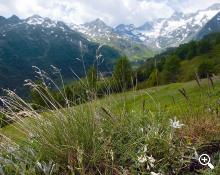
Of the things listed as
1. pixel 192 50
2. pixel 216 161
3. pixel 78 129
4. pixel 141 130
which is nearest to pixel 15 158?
pixel 78 129

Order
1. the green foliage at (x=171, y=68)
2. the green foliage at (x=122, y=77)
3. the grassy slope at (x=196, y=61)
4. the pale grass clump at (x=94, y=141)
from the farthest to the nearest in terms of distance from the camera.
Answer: the grassy slope at (x=196, y=61), the green foliage at (x=171, y=68), the green foliage at (x=122, y=77), the pale grass clump at (x=94, y=141)

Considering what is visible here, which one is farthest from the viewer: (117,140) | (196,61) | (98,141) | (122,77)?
(196,61)

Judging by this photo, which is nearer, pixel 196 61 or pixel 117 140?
pixel 117 140

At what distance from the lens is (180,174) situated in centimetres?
540

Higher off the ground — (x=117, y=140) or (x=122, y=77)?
(x=122, y=77)

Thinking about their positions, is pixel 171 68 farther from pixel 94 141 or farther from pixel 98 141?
pixel 94 141

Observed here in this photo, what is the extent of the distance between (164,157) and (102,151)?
0.76 m

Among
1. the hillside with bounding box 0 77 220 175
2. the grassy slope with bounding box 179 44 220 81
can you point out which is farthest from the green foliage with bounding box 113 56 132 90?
the grassy slope with bounding box 179 44 220 81

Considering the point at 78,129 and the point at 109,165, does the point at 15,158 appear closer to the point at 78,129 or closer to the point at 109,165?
the point at 78,129

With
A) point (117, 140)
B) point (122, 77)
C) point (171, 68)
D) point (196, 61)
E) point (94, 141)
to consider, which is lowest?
point (196, 61)

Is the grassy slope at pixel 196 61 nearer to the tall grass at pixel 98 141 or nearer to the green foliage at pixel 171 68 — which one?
the green foliage at pixel 171 68

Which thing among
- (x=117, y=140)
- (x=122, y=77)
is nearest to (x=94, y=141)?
(x=117, y=140)

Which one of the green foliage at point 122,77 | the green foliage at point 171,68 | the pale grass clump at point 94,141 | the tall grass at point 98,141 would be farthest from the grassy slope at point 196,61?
the pale grass clump at point 94,141

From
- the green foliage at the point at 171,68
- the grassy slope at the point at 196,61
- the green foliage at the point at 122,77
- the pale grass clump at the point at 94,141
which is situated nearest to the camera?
the pale grass clump at the point at 94,141
